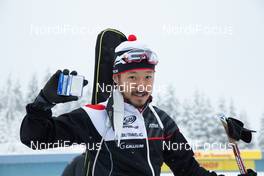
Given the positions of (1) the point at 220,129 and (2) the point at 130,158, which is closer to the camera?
(2) the point at 130,158

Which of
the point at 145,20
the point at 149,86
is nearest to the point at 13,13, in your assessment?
the point at 145,20

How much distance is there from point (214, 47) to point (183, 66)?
5.25ft

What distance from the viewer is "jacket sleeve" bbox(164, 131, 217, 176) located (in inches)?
57.2

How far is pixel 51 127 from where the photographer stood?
118 cm

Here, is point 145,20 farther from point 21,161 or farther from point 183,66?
point 21,161

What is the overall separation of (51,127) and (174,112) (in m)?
8.52

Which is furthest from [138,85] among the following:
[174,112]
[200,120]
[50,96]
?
[200,120]

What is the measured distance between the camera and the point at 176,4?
43.1ft

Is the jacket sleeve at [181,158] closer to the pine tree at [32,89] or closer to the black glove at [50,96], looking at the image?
the black glove at [50,96]

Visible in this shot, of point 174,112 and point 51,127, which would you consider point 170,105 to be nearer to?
point 174,112

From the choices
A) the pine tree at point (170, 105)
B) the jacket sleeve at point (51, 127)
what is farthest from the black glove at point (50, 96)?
the pine tree at point (170, 105)

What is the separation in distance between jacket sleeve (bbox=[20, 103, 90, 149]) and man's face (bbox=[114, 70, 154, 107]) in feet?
0.54

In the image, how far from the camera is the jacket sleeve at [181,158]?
1.45 m

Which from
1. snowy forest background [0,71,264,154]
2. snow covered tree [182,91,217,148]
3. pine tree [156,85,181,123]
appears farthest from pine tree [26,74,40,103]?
snow covered tree [182,91,217,148]
